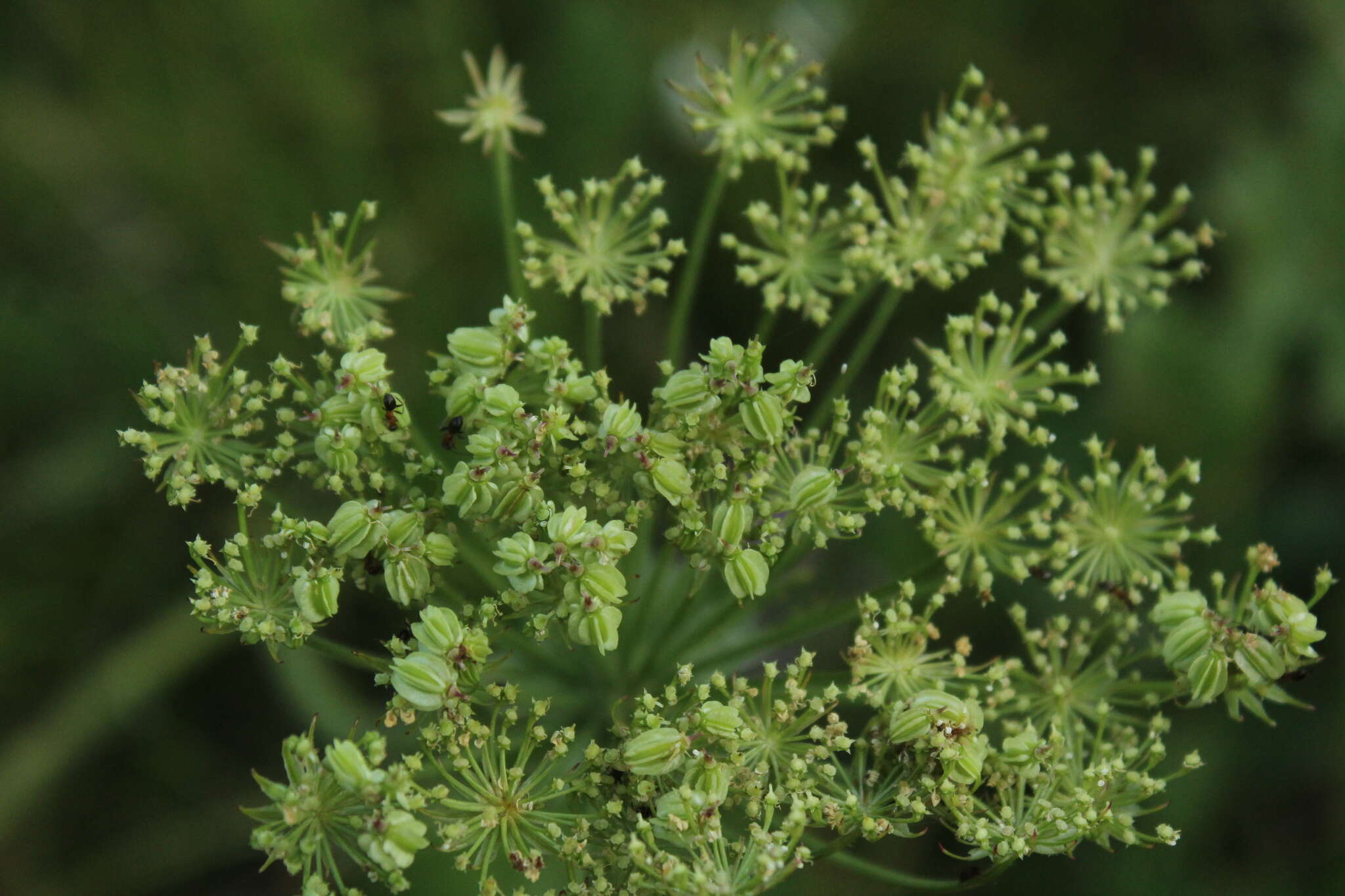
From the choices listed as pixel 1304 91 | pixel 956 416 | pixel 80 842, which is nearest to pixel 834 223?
pixel 956 416

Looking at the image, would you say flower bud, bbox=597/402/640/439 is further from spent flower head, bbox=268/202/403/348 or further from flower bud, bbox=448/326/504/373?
spent flower head, bbox=268/202/403/348

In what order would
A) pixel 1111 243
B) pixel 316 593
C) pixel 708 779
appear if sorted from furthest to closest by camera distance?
pixel 1111 243, pixel 316 593, pixel 708 779

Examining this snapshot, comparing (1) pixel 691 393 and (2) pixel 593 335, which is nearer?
(1) pixel 691 393

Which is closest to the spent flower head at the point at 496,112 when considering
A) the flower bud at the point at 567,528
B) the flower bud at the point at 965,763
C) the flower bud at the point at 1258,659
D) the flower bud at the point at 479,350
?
the flower bud at the point at 479,350

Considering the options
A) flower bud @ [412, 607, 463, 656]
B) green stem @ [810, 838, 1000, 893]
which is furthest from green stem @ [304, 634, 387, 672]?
green stem @ [810, 838, 1000, 893]

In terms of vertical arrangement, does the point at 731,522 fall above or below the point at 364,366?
below

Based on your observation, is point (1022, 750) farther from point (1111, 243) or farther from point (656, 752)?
point (1111, 243)

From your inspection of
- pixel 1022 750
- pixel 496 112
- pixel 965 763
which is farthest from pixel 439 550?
pixel 496 112

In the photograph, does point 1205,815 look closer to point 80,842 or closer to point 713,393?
point 713,393
